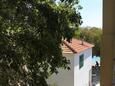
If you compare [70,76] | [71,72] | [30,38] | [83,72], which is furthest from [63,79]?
[30,38]

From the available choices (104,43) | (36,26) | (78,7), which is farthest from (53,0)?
(104,43)

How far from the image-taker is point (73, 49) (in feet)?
83.6

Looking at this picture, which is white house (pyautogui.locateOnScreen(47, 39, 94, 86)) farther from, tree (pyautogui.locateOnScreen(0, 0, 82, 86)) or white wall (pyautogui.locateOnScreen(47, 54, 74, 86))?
tree (pyautogui.locateOnScreen(0, 0, 82, 86))

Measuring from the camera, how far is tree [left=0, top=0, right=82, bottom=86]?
642cm

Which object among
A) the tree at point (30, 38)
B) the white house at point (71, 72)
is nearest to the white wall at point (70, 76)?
the white house at point (71, 72)

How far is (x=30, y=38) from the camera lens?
6.55m

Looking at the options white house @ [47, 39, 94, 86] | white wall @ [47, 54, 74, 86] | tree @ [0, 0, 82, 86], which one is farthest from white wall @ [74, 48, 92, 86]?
tree @ [0, 0, 82, 86]

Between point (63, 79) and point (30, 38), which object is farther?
point (63, 79)

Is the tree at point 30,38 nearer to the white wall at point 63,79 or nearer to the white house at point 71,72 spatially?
the white house at point 71,72

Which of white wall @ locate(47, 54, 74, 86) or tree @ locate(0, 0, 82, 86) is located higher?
tree @ locate(0, 0, 82, 86)

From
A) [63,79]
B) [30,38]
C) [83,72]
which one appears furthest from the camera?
[83,72]

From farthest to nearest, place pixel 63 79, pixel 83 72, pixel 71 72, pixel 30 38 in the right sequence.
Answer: pixel 83 72
pixel 63 79
pixel 71 72
pixel 30 38

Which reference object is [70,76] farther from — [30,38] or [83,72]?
[30,38]

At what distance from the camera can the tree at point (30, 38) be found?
6.42 meters
